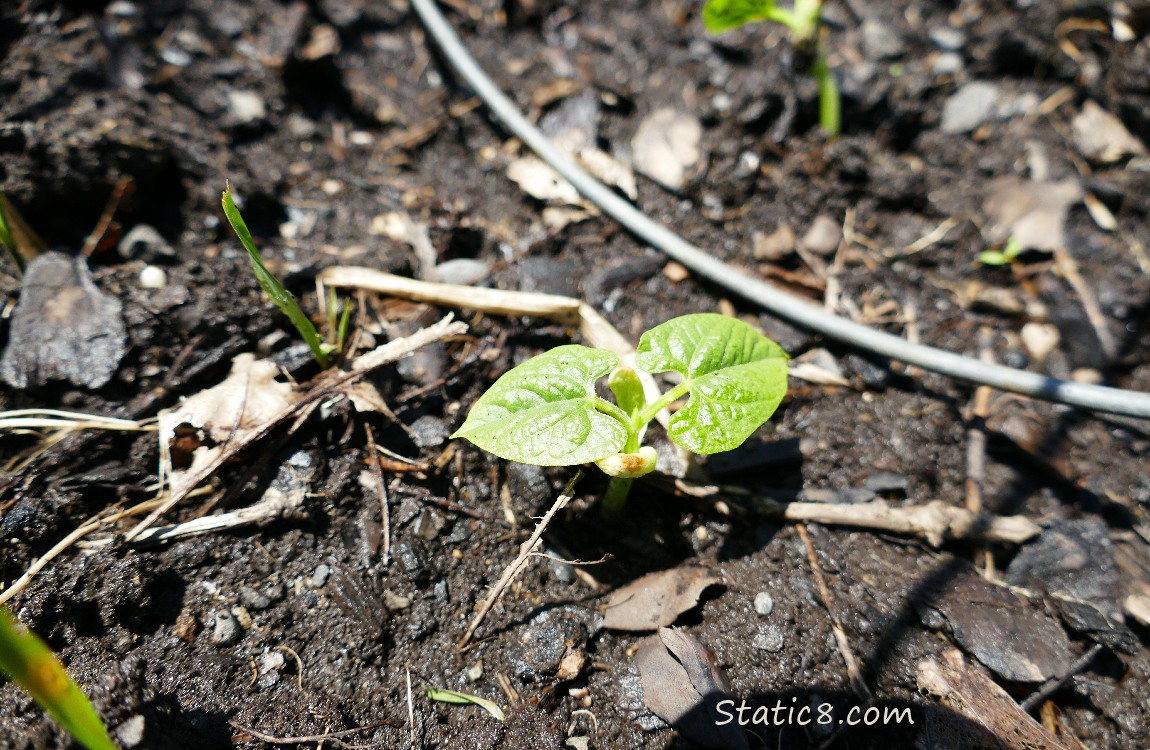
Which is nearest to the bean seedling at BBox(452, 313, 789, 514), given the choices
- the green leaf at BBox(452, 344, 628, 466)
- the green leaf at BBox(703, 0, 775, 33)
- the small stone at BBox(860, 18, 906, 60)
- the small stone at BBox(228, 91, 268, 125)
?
the green leaf at BBox(452, 344, 628, 466)

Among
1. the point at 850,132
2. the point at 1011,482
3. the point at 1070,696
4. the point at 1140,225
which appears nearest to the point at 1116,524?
the point at 1011,482

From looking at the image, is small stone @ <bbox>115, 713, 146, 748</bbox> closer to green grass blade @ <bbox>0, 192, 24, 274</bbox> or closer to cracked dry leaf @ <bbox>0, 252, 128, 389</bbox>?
cracked dry leaf @ <bbox>0, 252, 128, 389</bbox>

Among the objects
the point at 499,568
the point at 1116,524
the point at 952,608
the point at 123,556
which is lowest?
the point at 1116,524

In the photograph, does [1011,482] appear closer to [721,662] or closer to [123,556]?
[721,662]

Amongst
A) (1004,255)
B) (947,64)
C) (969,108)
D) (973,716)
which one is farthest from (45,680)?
(947,64)

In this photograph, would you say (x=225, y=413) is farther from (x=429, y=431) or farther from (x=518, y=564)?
(x=518, y=564)

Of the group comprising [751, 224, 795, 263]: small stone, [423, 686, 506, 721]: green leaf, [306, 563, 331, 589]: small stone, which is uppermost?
[306, 563, 331, 589]: small stone

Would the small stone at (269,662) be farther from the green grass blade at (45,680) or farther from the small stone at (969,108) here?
the small stone at (969,108)
